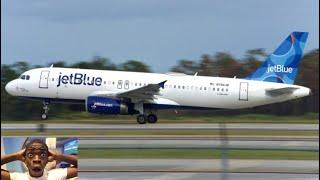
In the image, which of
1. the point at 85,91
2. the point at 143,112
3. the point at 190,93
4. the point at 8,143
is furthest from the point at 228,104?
the point at 8,143

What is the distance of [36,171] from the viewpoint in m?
6.08

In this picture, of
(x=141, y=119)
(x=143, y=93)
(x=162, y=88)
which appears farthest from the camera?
(x=162, y=88)

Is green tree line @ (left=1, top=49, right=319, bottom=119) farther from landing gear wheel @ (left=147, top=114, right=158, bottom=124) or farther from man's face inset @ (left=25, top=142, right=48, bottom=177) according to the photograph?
man's face inset @ (left=25, top=142, right=48, bottom=177)

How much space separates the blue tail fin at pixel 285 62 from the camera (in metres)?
37.5

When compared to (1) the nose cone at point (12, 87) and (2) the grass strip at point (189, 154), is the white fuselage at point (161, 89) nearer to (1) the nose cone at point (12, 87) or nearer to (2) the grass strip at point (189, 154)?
(1) the nose cone at point (12, 87)

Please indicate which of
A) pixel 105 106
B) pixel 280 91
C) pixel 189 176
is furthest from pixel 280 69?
pixel 189 176

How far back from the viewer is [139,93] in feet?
116

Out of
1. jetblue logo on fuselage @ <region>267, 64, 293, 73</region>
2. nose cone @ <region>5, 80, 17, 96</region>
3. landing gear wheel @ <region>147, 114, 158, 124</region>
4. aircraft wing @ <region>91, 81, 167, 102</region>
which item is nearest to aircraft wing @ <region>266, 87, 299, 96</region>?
jetblue logo on fuselage @ <region>267, 64, 293, 73</region>

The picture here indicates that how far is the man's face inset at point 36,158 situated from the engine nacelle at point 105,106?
91.0 feet

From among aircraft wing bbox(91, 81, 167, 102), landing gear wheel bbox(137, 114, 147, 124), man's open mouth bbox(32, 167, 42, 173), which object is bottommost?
man's open mouth bbox(32, 167, 42, 173)

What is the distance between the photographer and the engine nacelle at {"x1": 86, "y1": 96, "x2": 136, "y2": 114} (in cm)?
3381

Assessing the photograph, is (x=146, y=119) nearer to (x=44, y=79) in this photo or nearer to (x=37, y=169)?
(x=44, y=79)

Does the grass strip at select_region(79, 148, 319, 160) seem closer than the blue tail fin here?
Yes

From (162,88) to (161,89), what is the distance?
0.08 metres
